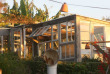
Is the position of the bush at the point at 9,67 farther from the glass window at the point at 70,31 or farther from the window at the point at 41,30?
the window at the point at 41,30

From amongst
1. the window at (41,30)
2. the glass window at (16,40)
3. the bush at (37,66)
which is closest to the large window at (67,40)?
the window at (41,30)

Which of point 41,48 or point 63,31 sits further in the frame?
point 41,48

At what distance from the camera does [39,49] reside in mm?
18906

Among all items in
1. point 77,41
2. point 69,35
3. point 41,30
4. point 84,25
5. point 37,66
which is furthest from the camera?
point 41,30

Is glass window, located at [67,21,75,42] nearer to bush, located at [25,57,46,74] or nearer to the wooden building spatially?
the wooden building

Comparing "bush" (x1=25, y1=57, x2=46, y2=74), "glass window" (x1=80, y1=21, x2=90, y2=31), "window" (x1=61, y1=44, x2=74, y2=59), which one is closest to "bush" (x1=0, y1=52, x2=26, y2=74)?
"bush" (x1=25, y1=57, x2=46, y2=74)

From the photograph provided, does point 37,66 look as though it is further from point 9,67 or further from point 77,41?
point 77,41

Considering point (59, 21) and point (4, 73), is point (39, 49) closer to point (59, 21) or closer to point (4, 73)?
point (59, 21)

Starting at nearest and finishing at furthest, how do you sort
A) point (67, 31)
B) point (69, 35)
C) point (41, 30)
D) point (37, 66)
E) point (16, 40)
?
point (37, 66), point (69, 35), point (67, 31), point (41, 30), point (16, 40)

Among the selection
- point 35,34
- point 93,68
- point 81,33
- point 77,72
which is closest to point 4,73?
point 77,72

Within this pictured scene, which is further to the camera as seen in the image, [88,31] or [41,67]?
[88,31]

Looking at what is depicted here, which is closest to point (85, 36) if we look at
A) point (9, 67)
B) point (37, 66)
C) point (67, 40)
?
point (67, 40)

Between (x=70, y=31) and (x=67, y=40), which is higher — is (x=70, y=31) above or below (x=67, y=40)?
above

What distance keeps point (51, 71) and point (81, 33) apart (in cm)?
721
